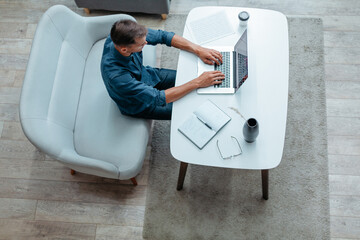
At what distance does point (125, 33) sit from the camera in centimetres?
161

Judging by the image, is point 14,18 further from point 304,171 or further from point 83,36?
point 304,171

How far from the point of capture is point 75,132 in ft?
6.69

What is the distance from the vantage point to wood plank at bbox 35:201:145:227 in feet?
7.55

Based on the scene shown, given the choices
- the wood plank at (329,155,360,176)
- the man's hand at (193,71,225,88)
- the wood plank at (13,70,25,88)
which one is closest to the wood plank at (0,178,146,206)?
the wood plank at (13,70,25,88)

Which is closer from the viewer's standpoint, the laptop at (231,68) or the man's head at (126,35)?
the man's head at (126,35)

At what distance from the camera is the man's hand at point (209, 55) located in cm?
191

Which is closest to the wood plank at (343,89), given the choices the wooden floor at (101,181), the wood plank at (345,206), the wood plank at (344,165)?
the wooden floor at (101,181)

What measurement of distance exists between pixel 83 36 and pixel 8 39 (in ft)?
3.71

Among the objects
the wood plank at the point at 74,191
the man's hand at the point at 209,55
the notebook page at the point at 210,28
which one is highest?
the notebook page at the point at 210,28

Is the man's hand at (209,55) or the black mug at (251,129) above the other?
the man's hand at (209,55)

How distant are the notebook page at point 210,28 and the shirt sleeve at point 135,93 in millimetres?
451

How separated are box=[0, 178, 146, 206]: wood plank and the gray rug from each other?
0.42 ft

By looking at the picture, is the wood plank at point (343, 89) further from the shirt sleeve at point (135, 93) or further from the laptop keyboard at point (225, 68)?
the shirt sleeve at point (135, 93)

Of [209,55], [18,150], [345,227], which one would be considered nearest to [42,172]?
[18,150]
